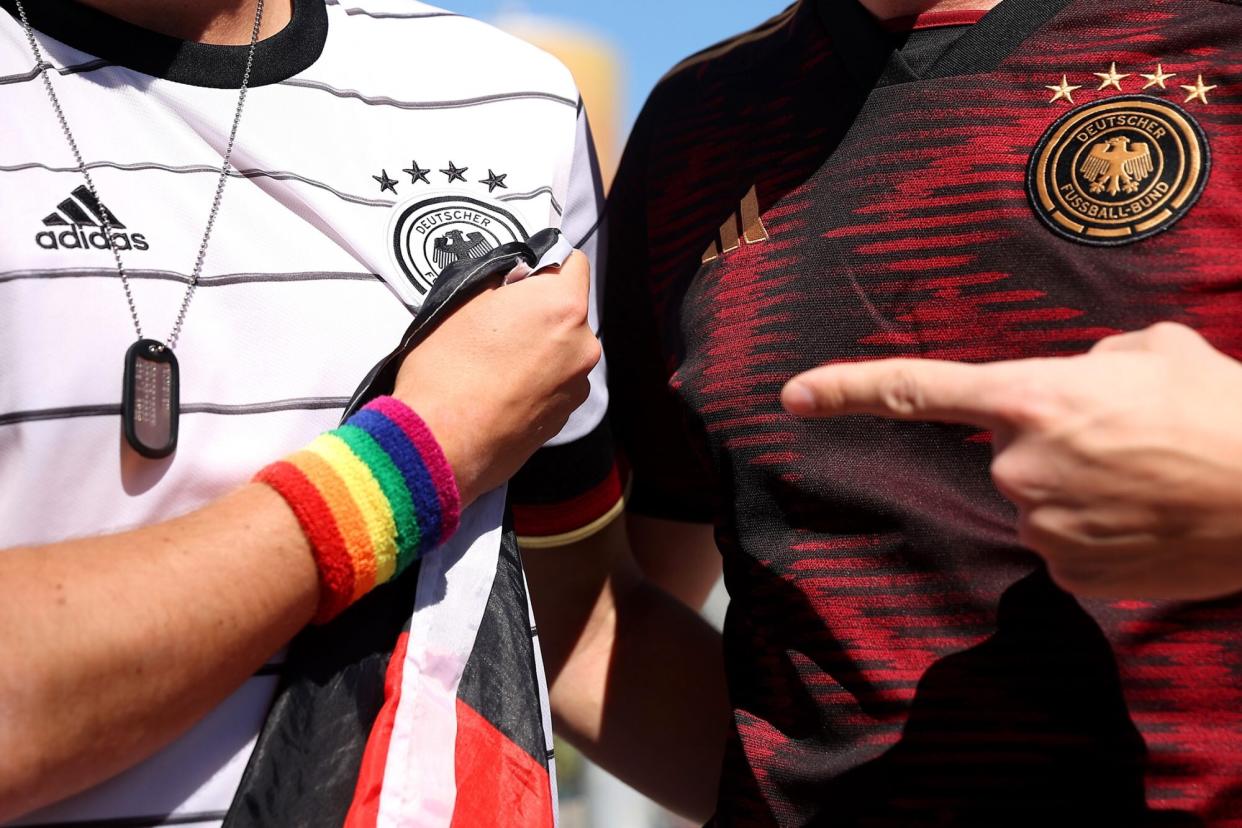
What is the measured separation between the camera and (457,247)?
137cm

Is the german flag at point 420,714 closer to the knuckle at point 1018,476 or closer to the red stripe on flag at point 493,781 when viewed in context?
the red stripe on flag at point 493,781

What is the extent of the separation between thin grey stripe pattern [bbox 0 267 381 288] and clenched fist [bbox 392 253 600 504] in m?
0.13

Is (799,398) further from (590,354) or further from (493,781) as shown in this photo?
(493,781)

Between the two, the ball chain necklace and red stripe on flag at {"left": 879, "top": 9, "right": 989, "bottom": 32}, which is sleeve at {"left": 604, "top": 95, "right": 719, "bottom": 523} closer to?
red stripe on flag at {"left": 879, "top": 9, "right": 989, "bottom": 32}

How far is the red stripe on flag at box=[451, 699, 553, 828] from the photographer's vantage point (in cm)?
116

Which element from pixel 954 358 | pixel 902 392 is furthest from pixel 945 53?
pixel 902 392

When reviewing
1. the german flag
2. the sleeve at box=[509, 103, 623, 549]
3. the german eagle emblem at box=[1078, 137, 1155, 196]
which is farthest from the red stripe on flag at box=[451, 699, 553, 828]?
the german eagle emblem at box=[1078, 137, 1155, 196]

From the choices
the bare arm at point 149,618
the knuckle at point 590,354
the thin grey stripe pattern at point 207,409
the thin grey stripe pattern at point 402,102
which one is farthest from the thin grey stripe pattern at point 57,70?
the knuckle at point 590,354

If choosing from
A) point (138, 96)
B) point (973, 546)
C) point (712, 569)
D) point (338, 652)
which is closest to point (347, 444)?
point (338, 652)

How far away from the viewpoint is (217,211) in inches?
49.3

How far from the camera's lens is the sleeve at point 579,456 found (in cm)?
156

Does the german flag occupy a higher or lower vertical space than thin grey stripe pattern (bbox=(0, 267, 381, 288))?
lower

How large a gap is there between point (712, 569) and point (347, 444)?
3.59ft

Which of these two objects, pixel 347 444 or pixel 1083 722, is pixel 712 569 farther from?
pixel 347 444
